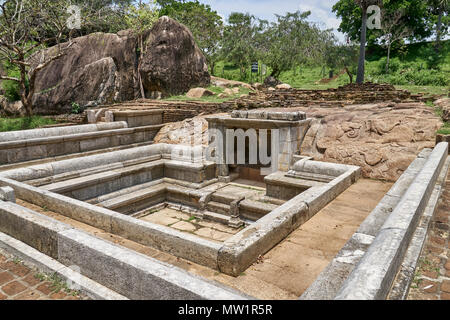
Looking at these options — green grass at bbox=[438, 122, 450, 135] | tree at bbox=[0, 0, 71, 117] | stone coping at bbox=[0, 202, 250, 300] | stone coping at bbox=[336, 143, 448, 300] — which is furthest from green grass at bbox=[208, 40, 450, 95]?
stone coping at bbox=[0, 202, 250, 300]

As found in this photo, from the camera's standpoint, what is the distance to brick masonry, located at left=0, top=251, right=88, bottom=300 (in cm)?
310

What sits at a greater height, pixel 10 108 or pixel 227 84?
pixel 227 84

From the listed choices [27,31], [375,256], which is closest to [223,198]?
[375,256]

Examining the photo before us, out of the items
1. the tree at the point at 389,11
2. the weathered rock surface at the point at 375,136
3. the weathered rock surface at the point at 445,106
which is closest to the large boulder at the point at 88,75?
the weathered rock surface at the point at 375,136

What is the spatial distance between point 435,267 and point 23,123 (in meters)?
12.7

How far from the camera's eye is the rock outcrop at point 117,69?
14.6 meters

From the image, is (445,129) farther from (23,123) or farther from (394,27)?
(394,27)

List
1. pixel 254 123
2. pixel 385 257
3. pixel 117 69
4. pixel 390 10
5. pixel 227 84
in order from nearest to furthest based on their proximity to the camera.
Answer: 1. pixel 385 257
2. pixel 254 123
3. pixel 117 69
4. pixel 227 84
5. pixel 390 10

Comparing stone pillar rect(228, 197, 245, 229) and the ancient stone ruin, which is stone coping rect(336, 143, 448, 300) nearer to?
the ancient stone ruin

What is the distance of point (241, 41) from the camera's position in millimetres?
26203

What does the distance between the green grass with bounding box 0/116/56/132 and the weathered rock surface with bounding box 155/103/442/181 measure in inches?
371

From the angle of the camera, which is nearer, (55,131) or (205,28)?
(55,131)
